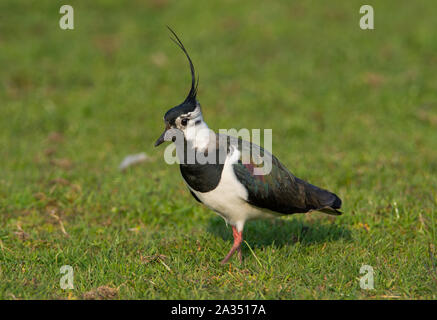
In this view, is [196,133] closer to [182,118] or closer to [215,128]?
[182,118]

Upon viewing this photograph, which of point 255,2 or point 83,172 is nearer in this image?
point 83,172

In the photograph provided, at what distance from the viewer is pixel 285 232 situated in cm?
563

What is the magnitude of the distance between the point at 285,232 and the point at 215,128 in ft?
11.9

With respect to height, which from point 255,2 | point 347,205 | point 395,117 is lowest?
point 347,205

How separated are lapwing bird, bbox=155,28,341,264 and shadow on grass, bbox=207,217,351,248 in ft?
1.90

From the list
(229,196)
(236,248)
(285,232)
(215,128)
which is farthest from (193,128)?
(215,128)

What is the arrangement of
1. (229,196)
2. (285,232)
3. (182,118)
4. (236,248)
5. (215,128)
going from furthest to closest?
(215,128) < (285,232) < (236,248) < (229,196) < (182,118)

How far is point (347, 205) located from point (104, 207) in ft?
8.58

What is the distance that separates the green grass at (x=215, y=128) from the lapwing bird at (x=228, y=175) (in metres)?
0.42

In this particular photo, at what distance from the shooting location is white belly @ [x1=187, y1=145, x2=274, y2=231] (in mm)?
4523

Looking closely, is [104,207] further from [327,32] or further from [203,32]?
[327,32]
